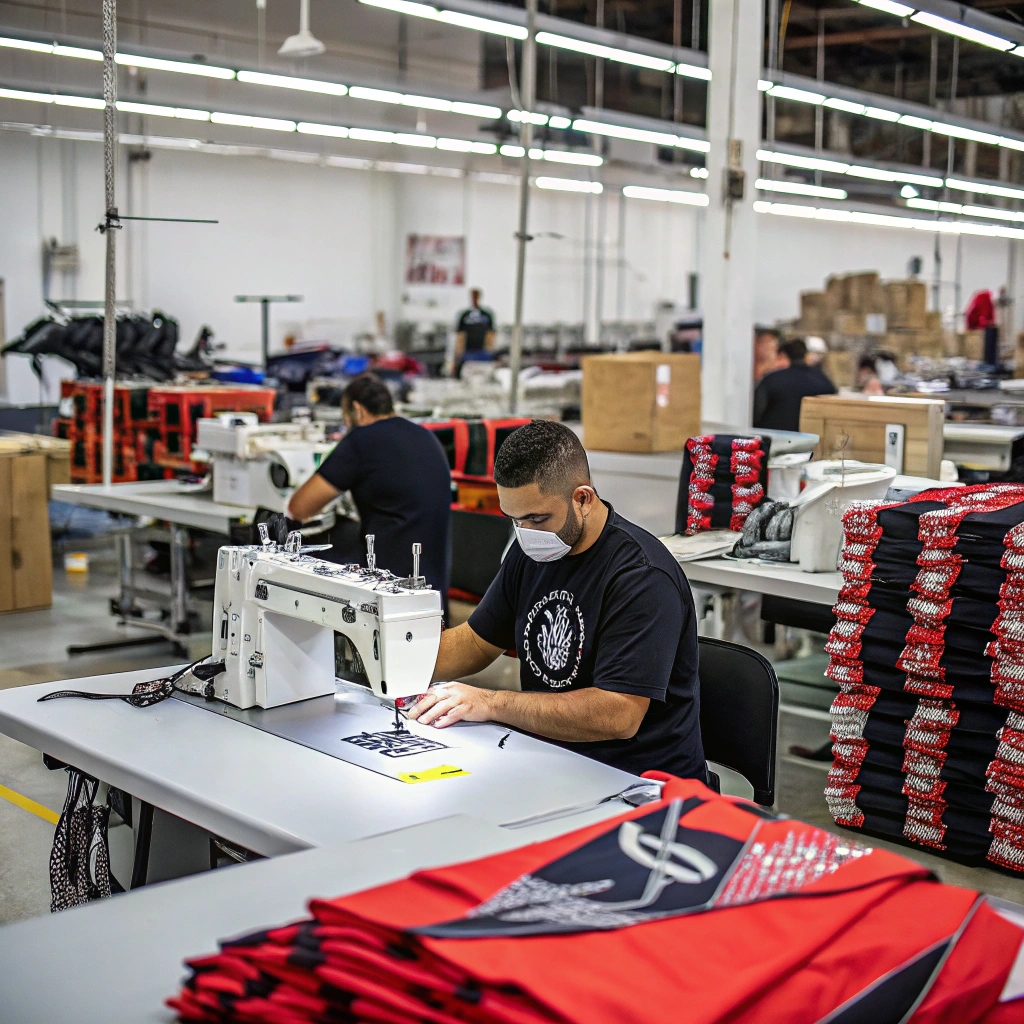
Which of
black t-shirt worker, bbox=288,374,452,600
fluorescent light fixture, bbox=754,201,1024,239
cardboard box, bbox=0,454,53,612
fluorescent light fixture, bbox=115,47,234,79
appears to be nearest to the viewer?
black t-shirt worker, bbox=288,374,452,600

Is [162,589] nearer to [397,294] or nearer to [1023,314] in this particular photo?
[397,294]

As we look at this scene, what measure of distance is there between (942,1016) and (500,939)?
416 millimetres

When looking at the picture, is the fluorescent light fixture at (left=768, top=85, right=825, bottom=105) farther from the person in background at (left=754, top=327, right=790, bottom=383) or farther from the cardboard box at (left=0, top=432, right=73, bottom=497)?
the cardboard box at (left=0, top=432, right=73, bottom=497)

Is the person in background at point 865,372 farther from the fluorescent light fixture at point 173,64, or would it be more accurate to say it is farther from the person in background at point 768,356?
the fluorescent light fixture at point 173,64

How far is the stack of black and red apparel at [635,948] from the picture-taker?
100 centimetres

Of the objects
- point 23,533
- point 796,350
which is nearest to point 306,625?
point 23,533

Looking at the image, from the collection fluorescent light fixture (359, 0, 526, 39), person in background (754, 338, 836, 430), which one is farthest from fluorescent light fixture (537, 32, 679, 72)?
person in background (754, 338, 836, 430)

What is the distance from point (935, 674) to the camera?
3402mm

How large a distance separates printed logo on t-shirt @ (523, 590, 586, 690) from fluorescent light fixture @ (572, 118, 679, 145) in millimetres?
7048

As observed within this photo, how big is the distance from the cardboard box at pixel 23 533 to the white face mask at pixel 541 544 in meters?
4.74

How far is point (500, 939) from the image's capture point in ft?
3.41

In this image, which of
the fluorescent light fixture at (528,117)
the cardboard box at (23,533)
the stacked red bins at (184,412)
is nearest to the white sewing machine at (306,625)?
the stacked red bins at (184,412)

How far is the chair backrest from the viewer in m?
2.45

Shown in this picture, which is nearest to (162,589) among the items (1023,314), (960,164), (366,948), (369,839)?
(369,839)
